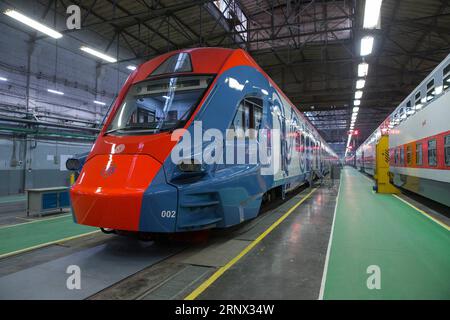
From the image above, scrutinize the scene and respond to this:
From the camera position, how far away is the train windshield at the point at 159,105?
419 cm

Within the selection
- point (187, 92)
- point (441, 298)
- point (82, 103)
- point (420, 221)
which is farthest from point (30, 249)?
point (82, 103)

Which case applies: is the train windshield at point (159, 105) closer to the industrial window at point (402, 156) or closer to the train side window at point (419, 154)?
the train side window at point (419, 154)

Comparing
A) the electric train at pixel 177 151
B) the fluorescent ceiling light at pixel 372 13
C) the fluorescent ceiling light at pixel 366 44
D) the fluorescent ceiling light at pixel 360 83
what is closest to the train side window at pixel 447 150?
the fluorescent ceiling light at pixel 372 13

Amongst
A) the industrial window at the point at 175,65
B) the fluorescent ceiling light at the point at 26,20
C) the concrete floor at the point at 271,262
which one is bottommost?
the concrete floor at the point at 271,262

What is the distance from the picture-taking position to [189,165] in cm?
383

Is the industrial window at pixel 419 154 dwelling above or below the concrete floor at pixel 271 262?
above

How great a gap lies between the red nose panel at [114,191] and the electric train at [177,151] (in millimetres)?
12

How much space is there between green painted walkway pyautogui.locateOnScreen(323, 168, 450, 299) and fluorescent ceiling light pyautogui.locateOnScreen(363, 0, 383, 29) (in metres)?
4.96

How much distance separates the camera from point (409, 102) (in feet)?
33.0

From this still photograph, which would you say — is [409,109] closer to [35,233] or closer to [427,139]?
[427,139]

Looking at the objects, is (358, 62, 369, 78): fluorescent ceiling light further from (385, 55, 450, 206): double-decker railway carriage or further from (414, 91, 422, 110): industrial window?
(414, 91, 422, 110): industrial window

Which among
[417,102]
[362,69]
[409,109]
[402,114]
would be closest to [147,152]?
[417,102]
